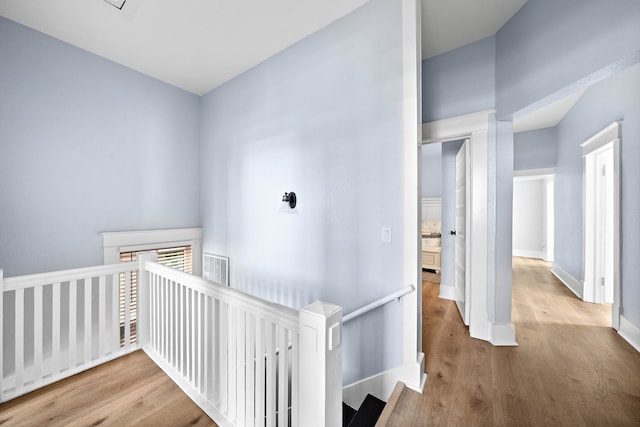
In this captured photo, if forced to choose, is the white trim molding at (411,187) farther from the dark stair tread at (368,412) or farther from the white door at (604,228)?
the white door at (604,228)

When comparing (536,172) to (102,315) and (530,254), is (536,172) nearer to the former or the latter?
(530,254)

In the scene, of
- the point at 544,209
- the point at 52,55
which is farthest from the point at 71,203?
the point at 544,209

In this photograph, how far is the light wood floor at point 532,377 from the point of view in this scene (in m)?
1.41

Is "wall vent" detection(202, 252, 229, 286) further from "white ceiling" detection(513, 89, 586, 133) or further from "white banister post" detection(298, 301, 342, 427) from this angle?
"white ceiling" detection(513, 89, 586, 133)

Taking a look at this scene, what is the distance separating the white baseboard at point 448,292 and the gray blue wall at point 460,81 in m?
2.17

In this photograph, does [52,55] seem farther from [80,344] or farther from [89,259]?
[80,344]

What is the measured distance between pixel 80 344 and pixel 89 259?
793 millimetres

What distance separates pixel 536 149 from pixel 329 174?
4.57 metres

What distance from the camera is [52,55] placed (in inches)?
88.1

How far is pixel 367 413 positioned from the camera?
5.57 ft

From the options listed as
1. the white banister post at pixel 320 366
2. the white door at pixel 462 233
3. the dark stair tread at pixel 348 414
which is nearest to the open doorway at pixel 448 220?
the white door at pixel 462 233

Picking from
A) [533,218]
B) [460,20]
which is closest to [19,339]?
[460,20]

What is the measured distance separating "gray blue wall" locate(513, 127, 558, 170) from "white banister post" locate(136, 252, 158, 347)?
5.86 meters

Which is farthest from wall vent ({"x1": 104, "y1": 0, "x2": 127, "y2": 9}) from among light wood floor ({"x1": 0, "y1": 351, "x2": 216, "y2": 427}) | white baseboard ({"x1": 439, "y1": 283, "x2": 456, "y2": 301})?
white baseboard ({"x1": 439, "y1": 283, "x2": 456, "y2": 301})
